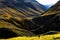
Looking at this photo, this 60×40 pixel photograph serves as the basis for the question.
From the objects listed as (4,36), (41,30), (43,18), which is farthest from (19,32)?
(43,18)

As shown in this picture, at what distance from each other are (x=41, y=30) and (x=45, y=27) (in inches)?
193

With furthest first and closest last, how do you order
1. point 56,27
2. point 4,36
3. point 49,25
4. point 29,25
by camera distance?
point 29,25
point 49,25
point 56,27
point 4,36

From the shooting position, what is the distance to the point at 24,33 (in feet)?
436

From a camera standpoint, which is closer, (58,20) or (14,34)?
(14,34)

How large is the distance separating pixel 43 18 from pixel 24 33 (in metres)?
63.6

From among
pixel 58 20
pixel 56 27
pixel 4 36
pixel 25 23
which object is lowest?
pixel 4 36

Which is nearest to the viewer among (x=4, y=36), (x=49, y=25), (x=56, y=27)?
(x=4, y=36)

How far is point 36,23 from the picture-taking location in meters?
191

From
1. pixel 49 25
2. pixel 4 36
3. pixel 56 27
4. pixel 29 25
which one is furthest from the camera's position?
pixel 29 25

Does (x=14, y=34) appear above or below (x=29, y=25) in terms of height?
below

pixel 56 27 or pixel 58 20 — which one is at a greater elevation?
pixel 58 20

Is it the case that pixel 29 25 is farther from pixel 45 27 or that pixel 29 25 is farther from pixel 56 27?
pixel 56 27

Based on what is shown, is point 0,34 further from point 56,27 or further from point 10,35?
point 56,27

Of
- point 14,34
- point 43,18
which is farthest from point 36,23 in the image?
point 14,34
